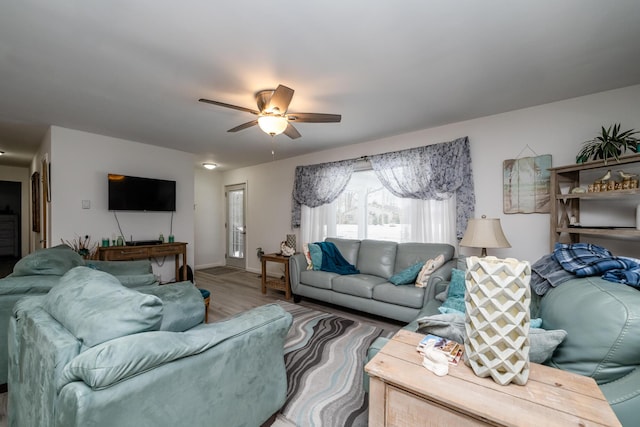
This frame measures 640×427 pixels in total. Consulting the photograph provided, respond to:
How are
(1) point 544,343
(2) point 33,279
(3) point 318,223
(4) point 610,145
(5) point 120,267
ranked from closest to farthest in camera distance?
(1) point 544,343, (2) point 33,279, (4) point 610,145, (5) point 120,267, (3) point 318,223

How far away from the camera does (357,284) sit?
10.5ft

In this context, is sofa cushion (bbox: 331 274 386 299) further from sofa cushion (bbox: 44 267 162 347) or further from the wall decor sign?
sofa cushion (bbox: 44 267 162 347)

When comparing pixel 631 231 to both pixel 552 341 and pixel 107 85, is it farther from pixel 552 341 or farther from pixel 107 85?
pixel 107 85

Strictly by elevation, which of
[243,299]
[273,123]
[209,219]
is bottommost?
[243,299]

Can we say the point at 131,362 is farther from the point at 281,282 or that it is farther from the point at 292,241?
the point at 292,241

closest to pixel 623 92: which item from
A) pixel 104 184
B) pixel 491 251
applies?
pixel 491 251

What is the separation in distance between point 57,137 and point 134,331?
399 centimetres

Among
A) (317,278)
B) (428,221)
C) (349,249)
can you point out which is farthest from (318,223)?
(428,221)

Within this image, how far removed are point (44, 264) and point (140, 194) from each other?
2.35 m

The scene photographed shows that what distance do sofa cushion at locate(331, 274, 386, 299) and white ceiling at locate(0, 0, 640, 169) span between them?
196 centimetres

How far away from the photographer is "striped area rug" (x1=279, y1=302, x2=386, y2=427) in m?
1.66

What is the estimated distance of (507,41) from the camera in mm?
1823

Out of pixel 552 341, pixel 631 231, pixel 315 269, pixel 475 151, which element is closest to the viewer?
pixel 552 341

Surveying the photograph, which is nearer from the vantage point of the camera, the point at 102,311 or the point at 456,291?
the point at 102,311
